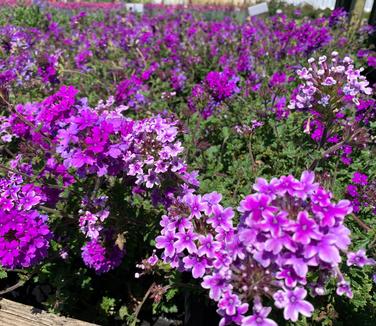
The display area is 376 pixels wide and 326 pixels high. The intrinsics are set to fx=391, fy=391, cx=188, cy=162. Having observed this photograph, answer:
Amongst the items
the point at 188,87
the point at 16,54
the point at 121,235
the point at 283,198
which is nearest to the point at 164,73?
the point at 188,87

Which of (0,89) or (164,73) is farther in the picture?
(164,73)

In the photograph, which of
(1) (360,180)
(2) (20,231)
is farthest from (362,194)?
(2) (20,231)

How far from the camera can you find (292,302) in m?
1.20

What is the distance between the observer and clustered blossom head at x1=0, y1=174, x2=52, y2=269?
5.76 ft

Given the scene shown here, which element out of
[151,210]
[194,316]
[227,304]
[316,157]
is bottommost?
[194,316]

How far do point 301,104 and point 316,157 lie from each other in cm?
33

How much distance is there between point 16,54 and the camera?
14.6 feet

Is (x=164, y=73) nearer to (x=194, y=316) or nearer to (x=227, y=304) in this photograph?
(x=194, y=316)

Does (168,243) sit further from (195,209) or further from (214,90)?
(214,90)

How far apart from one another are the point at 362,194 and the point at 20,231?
1807mm

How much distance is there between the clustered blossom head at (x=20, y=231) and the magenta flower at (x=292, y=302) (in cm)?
114

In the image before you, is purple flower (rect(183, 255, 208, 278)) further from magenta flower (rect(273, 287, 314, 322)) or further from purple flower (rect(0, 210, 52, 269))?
purple flower (rect(0, 210, 52, 269))

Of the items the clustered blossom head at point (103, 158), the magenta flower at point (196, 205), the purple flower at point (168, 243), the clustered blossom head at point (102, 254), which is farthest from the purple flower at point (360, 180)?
the clustered blossom head at point (102, 254)

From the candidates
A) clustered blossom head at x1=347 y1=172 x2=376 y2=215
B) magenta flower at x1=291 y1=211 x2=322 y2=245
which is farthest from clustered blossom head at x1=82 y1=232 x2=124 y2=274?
clustered blossom head at x1=347 y1=172 x2=376 y2=215
